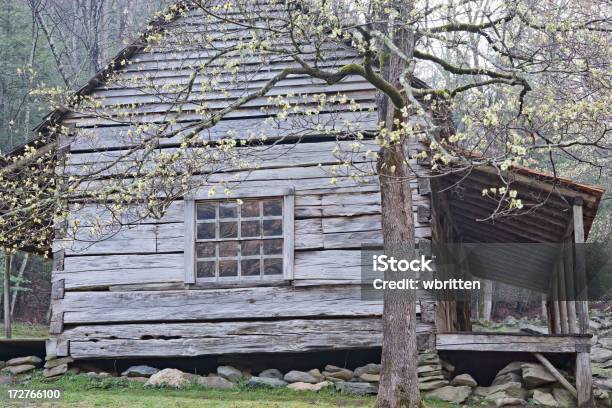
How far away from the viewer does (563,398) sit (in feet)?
36.3

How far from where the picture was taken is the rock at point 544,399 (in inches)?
427

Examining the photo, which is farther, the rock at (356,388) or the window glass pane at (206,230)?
the window glass pane at (206,230)

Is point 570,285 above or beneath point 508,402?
above

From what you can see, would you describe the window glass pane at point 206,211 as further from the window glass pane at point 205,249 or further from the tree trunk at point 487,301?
the tree trunk at point 487,301

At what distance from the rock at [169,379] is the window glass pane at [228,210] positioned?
2703 mm

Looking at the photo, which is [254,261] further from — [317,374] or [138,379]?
[138,379]

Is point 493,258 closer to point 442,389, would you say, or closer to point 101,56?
point 442,389

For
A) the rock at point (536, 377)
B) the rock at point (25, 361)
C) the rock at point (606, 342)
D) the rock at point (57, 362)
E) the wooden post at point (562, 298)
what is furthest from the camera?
the rock at point (606, 342)

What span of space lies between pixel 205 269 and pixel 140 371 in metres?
2.00

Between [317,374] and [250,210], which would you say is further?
[250,210]

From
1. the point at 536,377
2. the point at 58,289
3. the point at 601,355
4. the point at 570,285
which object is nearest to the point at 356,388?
the point at 536,377

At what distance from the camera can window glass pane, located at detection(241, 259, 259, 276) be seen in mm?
12359

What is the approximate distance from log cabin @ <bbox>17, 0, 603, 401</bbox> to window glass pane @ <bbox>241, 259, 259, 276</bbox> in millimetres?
17

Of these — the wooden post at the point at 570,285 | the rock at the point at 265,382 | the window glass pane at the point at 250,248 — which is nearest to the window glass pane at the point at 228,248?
the window glass pane at the point at 250,248
